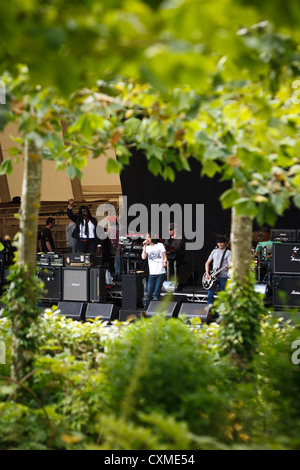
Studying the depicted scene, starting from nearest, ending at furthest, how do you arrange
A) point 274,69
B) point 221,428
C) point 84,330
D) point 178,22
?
point 178,22 < point 274,69 < point 221,428 < point 84,330

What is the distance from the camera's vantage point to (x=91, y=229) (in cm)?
1339

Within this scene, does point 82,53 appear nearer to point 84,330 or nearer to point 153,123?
point 153,123

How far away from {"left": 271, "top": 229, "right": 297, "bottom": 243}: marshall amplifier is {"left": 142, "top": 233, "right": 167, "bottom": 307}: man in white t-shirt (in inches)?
93.4

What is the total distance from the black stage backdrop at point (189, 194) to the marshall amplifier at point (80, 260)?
2621 millimetres

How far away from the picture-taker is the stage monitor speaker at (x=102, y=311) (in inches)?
384

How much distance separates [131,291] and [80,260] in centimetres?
137

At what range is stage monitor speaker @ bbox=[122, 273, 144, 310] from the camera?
1189cm

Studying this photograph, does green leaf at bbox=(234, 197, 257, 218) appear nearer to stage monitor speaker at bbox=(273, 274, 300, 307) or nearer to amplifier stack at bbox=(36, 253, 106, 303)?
stage monitor speaker at bbox=(273, 274, 300, 307)

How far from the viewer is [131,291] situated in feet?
39.1

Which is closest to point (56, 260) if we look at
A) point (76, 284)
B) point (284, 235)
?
point (76, 284)

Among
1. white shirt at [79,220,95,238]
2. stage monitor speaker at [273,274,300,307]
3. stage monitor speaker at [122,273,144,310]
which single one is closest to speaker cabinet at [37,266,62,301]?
white shirt at [79,220,95,238]

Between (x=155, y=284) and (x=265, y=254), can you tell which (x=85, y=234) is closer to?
(x=155, y=284)

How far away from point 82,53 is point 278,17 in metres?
0.65

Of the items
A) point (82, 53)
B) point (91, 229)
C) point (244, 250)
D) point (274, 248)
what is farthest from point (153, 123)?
point (91, 229)
